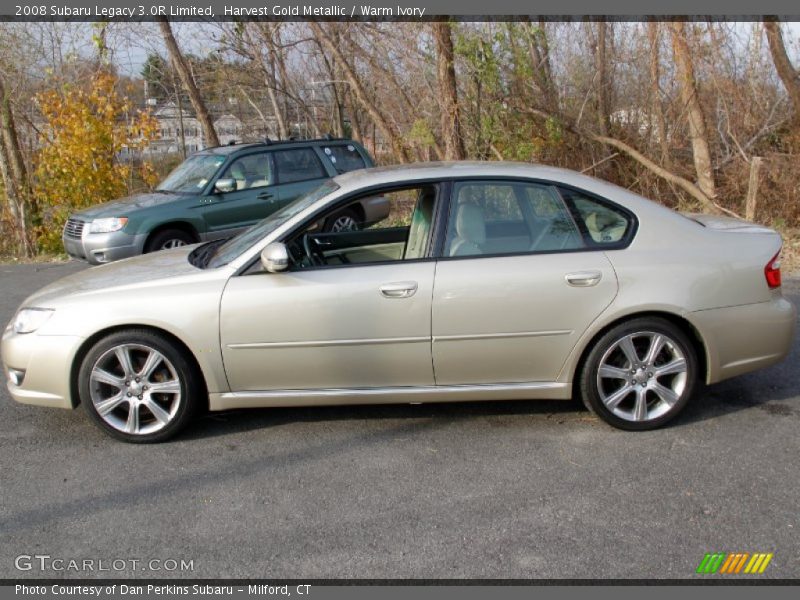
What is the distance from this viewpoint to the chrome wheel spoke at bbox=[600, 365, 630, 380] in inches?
166

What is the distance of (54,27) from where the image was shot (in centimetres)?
1623

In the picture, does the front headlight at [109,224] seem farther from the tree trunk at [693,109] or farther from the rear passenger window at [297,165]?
the tree trunk at [693,109]

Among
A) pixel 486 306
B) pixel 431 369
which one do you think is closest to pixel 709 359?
pixel 486 306

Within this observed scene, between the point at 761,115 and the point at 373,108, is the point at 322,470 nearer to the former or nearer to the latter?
the point at 761,115

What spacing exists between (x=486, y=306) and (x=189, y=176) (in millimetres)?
7458

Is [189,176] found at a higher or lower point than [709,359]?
higher

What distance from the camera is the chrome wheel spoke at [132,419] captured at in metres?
4.28

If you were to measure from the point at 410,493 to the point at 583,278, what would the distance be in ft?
5.10

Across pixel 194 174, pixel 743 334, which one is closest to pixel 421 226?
pixel 743 334

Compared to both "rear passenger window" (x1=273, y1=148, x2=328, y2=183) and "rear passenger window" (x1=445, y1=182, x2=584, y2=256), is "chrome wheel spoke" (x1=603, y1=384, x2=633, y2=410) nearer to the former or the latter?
"rear passenger window" (x1=445, y1=182, x2=584, y2=256)

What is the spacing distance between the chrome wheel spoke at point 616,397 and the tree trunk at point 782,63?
366 inches

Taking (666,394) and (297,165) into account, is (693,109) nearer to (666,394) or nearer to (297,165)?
(297,165)

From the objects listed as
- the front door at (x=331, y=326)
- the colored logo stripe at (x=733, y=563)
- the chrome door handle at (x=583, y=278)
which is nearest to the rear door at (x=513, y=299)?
the chrome door handle at (x=583, y=278)

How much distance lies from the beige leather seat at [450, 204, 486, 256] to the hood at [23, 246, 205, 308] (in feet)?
5.13
